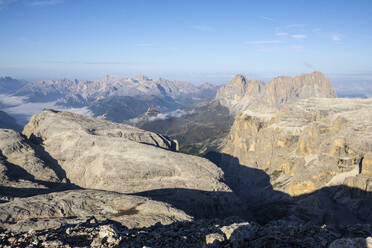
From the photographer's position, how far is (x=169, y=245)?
34.4 metres

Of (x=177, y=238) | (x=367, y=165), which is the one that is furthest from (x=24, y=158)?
(x=367, y=165)

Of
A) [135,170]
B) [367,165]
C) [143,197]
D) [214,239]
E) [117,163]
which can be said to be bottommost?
[367,165]

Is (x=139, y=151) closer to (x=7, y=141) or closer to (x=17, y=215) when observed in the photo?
(x=7, y=141)

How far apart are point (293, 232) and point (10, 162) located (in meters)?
108

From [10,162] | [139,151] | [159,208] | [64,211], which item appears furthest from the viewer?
[139,151]

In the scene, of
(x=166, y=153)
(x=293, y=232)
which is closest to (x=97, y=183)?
(x=166, y=153)

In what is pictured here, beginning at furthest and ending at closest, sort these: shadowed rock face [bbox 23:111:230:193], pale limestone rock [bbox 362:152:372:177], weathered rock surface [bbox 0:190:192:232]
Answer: pale limestone rock [bbox 362:152:372:177] → shadowed rock face [bbox 23:111:230:193] → weathered rock surface [bbox 0:190:192:232]

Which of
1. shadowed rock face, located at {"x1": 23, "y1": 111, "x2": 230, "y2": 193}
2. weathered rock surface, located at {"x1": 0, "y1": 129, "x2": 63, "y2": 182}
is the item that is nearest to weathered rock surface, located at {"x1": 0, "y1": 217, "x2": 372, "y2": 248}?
shadowed rock face, located at {"x1": 23, "y1": 111, "x2": 230, "y2": 193}

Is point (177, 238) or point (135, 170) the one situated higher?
point (177, 238)

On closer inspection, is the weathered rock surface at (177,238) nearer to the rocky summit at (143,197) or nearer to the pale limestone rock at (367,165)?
the rocky summit at (143,197)

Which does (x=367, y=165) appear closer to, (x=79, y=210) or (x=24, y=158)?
(x=79, y=210)

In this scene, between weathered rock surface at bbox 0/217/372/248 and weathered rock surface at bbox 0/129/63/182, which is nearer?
weathered rock surface at bbox 0/217/372/248

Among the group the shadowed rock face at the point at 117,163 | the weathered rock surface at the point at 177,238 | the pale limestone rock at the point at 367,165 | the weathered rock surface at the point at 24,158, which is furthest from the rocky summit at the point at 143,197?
the pale limestone rock at the point at 367,165

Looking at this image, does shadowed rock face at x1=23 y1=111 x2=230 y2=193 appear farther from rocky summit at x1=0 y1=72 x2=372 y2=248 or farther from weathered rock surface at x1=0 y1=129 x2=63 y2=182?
weathered rock surface at x1=0 y1=129 x2=63 y2=182
